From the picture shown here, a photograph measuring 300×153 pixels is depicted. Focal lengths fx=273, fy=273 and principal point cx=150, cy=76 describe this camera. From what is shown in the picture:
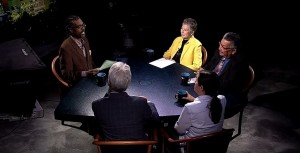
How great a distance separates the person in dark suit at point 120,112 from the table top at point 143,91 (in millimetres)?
358

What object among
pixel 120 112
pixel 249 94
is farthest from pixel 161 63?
pixel 249 94

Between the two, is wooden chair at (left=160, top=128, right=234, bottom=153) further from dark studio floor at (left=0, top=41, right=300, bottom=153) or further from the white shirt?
dark studio floor at (left=0, top=41, right=300, bottom=153)

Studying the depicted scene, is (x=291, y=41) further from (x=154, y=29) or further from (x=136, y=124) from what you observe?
(x=136, y=124)

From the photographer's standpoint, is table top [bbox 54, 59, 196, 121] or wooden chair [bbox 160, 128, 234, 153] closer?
wooden chair [bbox 160, 128, 234, 153]

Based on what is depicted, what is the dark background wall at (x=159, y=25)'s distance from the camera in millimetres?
6914

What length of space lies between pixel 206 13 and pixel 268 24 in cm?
200

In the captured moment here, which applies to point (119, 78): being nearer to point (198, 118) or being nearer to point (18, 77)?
point (198, 118)

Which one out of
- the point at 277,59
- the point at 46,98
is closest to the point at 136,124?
the point at 46,98

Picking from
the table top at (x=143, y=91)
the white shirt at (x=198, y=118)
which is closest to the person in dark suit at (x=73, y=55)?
the table top at (x=143, y=91)

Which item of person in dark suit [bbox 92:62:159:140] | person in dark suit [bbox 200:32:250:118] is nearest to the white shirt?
person in dark suit [bbox 92:62:159:140]

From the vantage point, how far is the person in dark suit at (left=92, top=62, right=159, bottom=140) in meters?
2.29

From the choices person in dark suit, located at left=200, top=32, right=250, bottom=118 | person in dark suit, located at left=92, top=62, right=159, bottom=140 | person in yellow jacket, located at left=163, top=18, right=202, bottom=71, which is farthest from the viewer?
person in yellow jacket, located at left=163, top=18, right=202, bottom=71

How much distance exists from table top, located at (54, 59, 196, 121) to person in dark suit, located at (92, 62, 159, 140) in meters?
0.36

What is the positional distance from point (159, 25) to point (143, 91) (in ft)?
16.2
